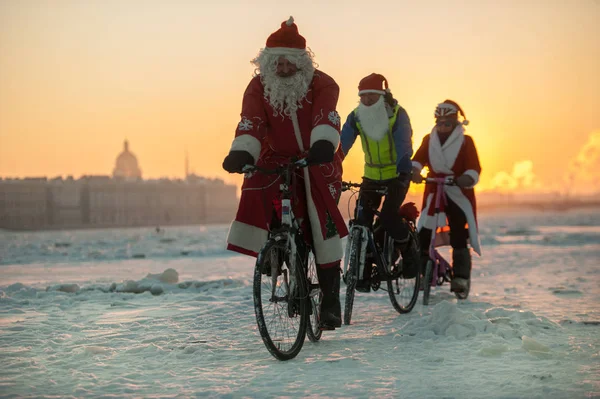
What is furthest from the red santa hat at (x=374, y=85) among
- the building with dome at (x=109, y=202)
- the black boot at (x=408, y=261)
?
the building with dome at (x=109, y=202)

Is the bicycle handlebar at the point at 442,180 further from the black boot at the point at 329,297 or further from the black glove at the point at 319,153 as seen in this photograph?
the black glove at the point at 319,153

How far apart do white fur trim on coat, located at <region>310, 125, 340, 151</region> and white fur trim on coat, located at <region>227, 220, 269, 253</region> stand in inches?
22.3

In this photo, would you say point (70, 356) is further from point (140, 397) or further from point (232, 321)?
point (232, 321)

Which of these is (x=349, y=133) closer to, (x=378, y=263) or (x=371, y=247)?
(x=371, y=247)

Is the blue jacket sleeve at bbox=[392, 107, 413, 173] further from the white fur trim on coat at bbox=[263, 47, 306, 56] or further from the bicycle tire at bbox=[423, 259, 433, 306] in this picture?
the white fur trim on coat at bbox=[263, 47, 306, 56]

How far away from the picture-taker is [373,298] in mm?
7105

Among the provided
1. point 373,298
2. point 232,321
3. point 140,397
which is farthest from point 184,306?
point 140,397

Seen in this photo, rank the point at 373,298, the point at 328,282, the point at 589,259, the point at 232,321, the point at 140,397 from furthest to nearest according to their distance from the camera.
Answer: the point at 589,259 < the point at 373,298 < the point at 232,321 < the point at 328,282 < the point at 140,397

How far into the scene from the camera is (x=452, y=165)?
7047 millimetres

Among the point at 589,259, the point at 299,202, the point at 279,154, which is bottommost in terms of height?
the point at 589,259

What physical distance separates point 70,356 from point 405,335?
6.49 feet

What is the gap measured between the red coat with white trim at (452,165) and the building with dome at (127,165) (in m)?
144

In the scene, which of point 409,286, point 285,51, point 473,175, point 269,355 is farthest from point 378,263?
point 285,51

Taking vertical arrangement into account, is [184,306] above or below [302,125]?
below
